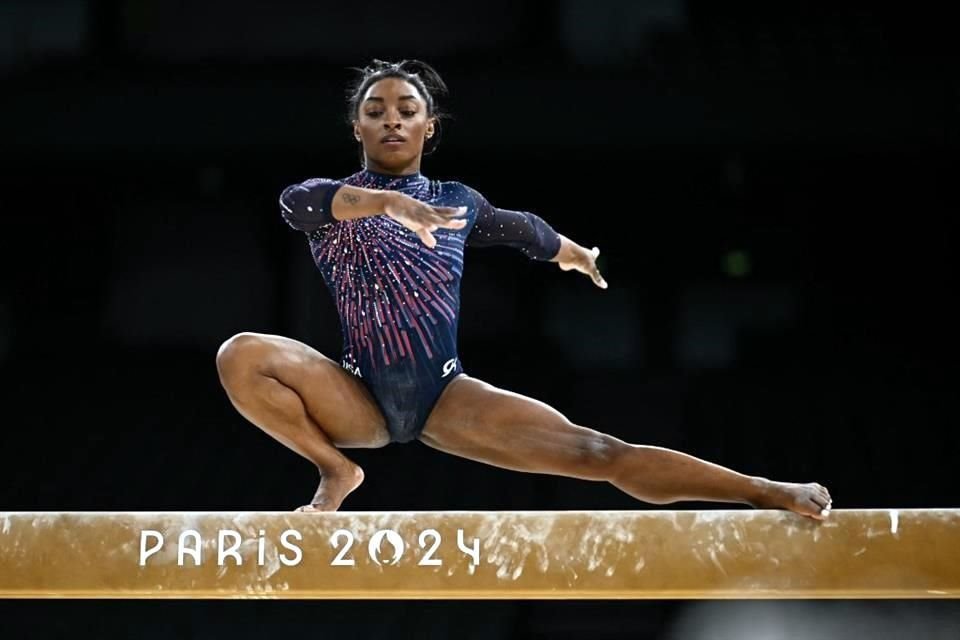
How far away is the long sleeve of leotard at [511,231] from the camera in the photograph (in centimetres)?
335

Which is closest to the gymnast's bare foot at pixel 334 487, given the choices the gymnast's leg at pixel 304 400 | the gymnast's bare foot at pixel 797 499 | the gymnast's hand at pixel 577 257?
the gymnast's leg at pixel 304 400

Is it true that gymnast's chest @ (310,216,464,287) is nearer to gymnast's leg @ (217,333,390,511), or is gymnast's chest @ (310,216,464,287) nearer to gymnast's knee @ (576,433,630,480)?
gymnast's leg @ (217,333,390,511)

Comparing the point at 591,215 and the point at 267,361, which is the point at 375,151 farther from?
the point at 591,215

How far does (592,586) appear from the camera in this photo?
9.20 feet

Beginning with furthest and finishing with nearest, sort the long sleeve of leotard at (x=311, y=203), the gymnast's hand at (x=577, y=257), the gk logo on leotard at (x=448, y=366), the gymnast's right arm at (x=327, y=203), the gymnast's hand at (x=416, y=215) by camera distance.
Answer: the gymnast's hand at (x=577, y=257)
the gk logo on leotard at (x=448, y=366)
the long sleeve of leotard at (x=311, y=203)
the gymnast's right arm at (x=327, y=203)
the gymnast's hand at (x=416, y=215)

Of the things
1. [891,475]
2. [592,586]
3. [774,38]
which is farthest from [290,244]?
[592,586]

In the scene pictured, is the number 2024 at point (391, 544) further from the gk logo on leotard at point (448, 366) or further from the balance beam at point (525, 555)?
the gk logo on leotard at point (448, 366)

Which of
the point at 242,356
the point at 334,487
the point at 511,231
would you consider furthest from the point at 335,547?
the point at 511,231

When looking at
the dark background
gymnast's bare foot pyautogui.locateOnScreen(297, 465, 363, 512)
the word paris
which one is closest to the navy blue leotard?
gymnast's bare foot pyautogui.locateOnScreen(297, 465, 363, 512)

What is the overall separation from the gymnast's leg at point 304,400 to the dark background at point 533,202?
10.1ft

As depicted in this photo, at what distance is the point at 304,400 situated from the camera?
10.1ft

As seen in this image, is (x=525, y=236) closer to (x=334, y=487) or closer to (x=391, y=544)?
(x=334, y=487)

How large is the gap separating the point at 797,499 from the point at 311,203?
128 centimetres

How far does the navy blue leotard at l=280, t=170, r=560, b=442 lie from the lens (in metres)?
3.12
